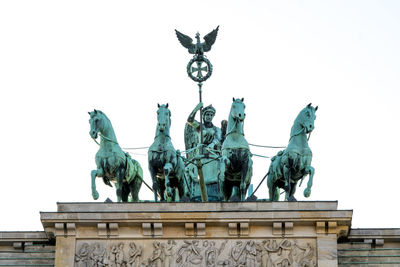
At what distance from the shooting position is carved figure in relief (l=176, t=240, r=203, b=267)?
38344 mm

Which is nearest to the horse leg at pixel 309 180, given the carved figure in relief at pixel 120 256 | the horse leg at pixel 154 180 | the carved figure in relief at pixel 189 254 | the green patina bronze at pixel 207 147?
the carved figure in relief at pixel 189 254

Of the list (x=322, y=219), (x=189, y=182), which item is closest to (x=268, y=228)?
(x=322, y=219)

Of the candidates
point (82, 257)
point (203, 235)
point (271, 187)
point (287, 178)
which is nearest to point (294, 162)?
point (287, 178)

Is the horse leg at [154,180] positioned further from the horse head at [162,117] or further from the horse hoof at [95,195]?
the horse hoof at [95,195]

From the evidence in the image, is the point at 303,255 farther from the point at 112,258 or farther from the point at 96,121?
the point at 96,121

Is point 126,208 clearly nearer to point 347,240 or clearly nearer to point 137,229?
point 137,229

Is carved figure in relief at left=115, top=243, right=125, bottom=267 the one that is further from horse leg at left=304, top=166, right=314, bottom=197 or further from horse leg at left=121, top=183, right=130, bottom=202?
horse leg at left=304, top=166, right=314, bottom=197

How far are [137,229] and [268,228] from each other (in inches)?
119

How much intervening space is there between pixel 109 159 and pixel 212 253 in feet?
12.1

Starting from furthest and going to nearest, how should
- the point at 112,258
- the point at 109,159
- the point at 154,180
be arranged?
the point at 154,180
the point at 109,159
the point at 112,258

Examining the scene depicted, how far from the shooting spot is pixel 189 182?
45.0 metres

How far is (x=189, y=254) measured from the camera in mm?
38406

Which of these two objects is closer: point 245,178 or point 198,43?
point 245,178

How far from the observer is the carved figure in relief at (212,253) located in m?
38.3
